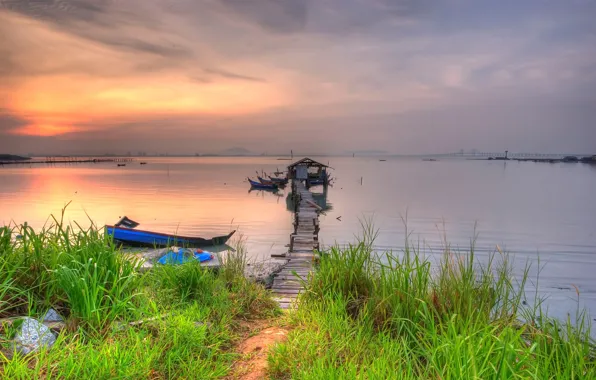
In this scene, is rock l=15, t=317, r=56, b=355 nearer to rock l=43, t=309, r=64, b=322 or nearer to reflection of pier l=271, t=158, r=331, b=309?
rock l=43, t=309, r=64, b=322

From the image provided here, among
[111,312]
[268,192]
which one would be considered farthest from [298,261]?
[268,192]

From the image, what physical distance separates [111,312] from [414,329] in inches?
133

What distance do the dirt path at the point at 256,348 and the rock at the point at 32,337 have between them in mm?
1799

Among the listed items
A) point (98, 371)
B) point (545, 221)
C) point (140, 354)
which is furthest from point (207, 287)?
point (545, 221)

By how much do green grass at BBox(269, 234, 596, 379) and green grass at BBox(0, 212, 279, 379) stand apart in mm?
836

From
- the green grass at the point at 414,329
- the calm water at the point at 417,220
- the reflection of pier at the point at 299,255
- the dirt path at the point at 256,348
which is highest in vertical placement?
the green grass at the point at 414,329

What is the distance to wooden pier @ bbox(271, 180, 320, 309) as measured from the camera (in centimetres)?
670

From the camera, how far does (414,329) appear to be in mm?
3623

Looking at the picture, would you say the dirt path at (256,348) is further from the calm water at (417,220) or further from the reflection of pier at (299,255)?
the calm water at (417,220)

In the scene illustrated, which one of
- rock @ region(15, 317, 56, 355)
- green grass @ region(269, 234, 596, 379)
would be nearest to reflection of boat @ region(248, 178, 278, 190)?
green grass @ region(269, 234, 596, 379)


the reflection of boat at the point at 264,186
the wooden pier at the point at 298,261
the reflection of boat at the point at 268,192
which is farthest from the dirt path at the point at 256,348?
the reflection of boat at the point at 264,186

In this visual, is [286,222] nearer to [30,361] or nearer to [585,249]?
[585,249]

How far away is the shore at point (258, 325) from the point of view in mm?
2705

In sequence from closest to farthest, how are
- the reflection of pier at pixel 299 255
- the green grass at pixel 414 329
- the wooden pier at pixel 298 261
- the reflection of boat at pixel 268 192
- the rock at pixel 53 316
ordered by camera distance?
1. the green grass at pixel 414 329
2. the rock at pixel 53 316
3. the wooden pier at pixel 298 261
4. the reflection of pier at pixel 299 255
5. the reflection of boat at pixel 268 192
